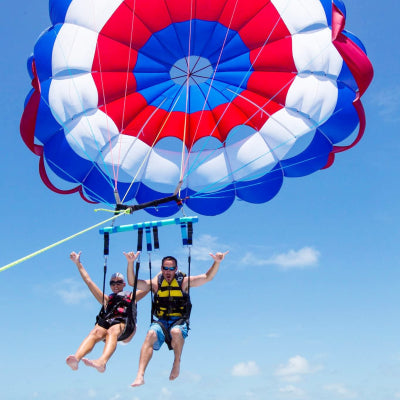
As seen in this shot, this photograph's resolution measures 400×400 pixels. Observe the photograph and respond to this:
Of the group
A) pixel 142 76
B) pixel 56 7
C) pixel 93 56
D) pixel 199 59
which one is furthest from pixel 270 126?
pixel 56 7

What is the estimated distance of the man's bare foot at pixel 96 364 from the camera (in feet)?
20.1

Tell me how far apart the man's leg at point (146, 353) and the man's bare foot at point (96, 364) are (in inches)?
15.7

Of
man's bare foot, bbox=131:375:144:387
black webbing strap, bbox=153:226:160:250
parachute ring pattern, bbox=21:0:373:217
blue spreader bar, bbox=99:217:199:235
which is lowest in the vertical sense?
man's bare foot, bbox=131:375:144:387

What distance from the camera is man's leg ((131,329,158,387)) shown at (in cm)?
636

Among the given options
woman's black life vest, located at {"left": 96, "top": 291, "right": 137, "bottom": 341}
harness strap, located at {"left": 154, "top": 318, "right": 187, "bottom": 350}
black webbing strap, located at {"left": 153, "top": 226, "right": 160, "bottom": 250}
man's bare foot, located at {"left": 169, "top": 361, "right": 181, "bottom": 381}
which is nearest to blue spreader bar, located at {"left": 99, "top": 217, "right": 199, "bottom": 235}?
black webbing strap, located at {"left": 153, "top": 226, "right": 160, "bottom": 250}

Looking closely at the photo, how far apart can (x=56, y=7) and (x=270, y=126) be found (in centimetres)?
385

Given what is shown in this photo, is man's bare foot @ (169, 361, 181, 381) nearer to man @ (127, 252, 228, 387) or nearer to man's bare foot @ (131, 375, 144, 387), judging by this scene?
man @ (127, 252, 228, 387)

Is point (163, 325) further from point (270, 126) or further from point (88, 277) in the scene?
point (270, 126)

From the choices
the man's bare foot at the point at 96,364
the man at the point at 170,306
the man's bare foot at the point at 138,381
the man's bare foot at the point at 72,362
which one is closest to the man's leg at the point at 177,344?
the man at the point at 170,306

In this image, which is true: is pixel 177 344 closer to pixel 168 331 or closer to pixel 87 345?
pixel 168 331

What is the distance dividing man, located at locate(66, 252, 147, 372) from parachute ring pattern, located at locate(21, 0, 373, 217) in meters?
1.75

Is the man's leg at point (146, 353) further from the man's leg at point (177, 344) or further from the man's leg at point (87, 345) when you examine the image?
the man's leg at point (87, 345)

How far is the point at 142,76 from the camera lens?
902 centimetres

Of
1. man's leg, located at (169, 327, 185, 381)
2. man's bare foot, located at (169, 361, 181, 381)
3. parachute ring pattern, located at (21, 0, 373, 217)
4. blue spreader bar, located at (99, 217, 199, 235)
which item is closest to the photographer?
man's bare foot, located at (169, 361, 181, 381)
